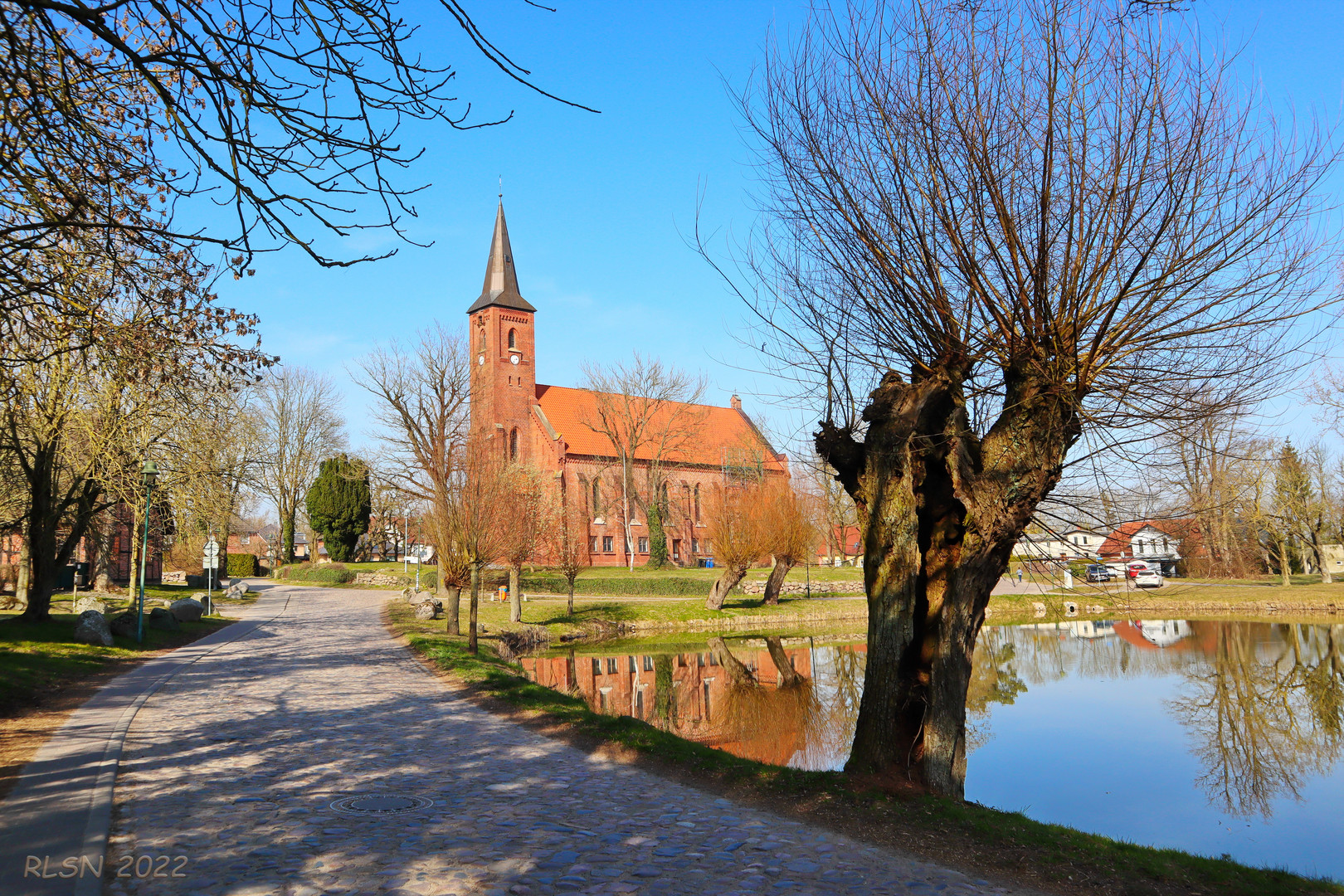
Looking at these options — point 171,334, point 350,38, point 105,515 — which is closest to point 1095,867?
point 350,38

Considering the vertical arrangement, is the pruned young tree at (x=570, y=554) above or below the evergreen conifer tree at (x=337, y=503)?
below

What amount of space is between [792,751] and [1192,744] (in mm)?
7268

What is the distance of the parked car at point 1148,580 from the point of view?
44125 millimetres

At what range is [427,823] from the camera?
676cm

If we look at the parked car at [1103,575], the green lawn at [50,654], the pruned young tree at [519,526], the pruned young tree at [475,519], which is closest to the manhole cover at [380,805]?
the parked car at [1103,575]

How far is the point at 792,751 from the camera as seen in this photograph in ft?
44.3

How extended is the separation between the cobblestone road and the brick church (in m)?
43.8

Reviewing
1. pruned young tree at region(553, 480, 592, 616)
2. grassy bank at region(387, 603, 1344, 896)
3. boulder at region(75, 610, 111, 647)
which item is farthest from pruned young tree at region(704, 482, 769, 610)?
grassy bank at region(387, 603, 1344, 896)

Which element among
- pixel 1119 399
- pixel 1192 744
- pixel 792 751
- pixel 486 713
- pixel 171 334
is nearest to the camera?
pixel 1119 399

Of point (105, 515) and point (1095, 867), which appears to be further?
point (105, 515)

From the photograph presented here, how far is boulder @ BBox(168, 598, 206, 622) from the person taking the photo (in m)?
24.6

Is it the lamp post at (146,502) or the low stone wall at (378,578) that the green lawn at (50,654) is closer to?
the lamp post at (146,502)

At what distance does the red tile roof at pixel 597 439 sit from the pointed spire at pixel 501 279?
742cm

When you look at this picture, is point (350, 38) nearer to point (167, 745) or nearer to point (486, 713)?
point (167, 745)
